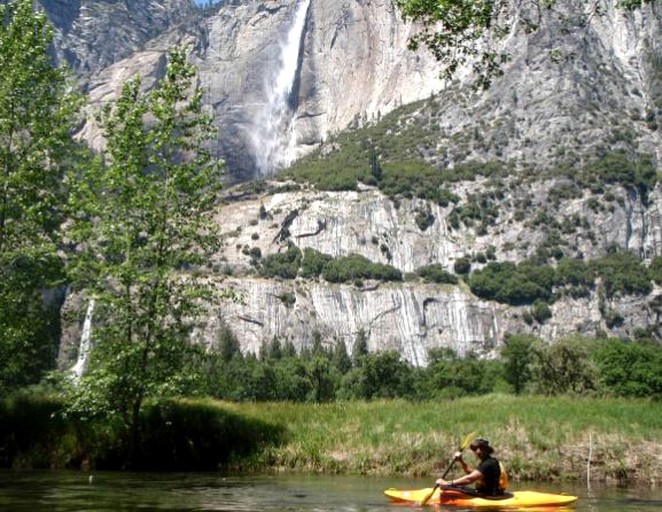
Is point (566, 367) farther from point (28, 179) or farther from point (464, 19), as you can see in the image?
point (464, 19)

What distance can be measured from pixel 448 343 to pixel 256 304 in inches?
1711

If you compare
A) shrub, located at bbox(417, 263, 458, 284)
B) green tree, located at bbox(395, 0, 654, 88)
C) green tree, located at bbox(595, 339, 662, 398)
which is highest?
shrub, located at bbox(417, 263, 458, 284)

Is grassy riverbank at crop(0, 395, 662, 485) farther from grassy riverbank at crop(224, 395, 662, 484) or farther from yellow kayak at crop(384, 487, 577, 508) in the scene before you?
yellow kayak at crop(384, 487, 577, 508)

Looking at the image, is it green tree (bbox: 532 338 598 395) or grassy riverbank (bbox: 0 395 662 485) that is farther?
green tree (bbox: 532 338 598 395)

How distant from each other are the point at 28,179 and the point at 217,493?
13.4 metres

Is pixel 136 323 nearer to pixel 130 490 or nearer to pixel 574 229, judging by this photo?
pixel 130 490

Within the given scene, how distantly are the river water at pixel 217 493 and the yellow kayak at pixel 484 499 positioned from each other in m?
0.27

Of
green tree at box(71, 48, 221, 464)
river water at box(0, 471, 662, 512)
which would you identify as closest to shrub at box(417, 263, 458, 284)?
green tree at box(71, 48, 221, 464)

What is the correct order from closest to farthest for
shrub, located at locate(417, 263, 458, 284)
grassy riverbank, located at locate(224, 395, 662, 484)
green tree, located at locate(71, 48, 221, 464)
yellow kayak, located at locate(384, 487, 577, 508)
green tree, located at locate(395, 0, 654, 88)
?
yellow kayak, located at locate(384, 487, 577, 508) → green tree, located at locate(395, 0, 654, 88) → grassy riverbank, located at locate(224, 395, 662, 484) → green tree, located at locate(71, 48, 221, 464) → shrub, located at locate(417, 263, 458, 284)

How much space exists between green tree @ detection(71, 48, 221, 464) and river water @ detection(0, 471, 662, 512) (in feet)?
9.25

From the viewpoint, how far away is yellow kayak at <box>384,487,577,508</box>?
16.8 m

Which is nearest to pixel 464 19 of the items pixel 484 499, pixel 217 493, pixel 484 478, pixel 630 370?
pixel 484 478

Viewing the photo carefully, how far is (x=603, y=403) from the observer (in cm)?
2598

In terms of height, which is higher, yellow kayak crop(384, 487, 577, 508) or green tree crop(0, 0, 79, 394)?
green tree crop(0, 0, 79, 394)
